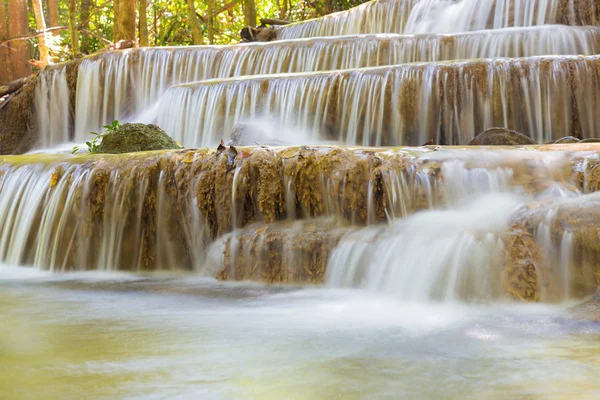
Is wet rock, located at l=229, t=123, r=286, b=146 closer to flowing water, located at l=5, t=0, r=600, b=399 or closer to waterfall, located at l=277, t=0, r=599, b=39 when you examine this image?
flowing water, located at l=5, t=0, r=600, b=399

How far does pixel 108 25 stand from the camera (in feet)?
81.7

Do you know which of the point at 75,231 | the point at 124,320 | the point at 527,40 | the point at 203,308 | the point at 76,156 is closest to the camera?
the point at 124,320

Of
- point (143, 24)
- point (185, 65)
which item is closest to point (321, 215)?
point (185, 65)

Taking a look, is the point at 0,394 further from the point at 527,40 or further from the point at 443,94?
the point at 527,40

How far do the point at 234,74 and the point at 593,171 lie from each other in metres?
7.55

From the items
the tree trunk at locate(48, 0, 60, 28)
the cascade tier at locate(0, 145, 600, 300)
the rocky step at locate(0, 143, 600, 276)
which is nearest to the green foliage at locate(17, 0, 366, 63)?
the tree trunk at locate(48, 0, 60, 28)

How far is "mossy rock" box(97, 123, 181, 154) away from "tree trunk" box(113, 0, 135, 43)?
24.5ft

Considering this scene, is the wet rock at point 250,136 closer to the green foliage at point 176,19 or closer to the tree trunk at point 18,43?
the tree trunk at point 18,43

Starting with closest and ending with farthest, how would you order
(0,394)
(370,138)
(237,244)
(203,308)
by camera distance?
(0,394) → (203,308) → (237,244) → (370,138)

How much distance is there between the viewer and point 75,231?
6.09m

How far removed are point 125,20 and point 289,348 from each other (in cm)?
1273

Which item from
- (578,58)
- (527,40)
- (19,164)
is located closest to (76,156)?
(19,164)

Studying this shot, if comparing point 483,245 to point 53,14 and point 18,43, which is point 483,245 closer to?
point 18,43

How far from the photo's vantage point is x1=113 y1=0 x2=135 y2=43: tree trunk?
14.8 m
